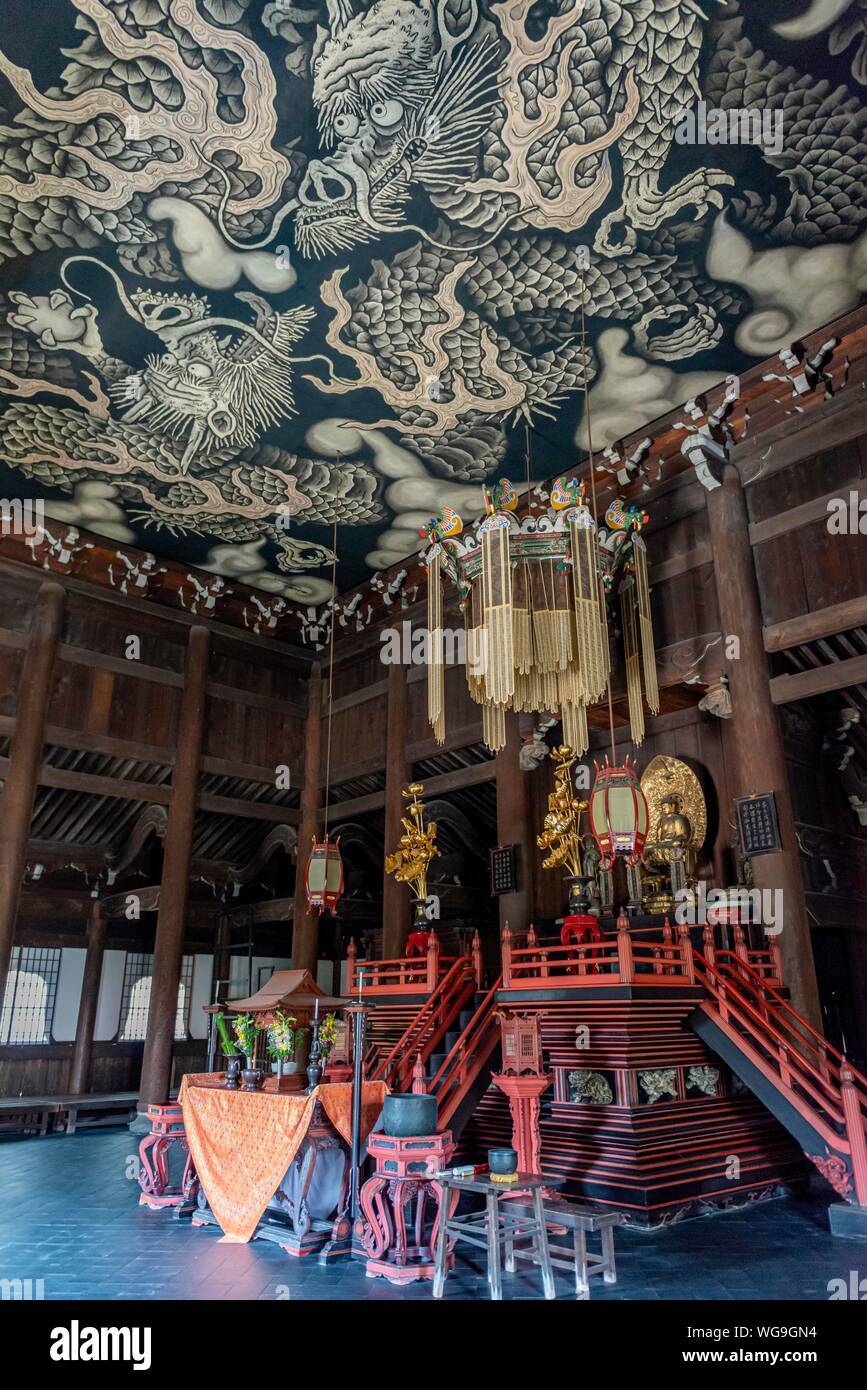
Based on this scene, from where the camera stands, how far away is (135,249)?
18.8 ft

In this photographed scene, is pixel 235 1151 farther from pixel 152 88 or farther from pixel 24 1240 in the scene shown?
pixel 152 88

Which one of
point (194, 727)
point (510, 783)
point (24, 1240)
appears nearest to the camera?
point (24, 1240)

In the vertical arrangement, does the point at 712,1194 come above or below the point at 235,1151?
below

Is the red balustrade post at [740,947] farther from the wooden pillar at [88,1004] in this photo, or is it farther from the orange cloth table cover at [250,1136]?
the wooden pillar at [88,1004]

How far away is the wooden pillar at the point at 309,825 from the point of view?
980 cm

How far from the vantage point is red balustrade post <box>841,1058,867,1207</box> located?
436 cm

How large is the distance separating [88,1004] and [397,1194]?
8.31m

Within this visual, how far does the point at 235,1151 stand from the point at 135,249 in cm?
549

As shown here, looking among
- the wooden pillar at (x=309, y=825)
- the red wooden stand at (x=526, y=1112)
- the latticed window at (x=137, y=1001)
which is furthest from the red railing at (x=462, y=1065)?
the latticed window at (x=137, y=1001)

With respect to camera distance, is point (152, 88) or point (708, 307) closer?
point (152, 88)

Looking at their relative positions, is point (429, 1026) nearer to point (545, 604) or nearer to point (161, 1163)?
point (161, 1163)

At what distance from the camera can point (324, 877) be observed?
7.54 metres

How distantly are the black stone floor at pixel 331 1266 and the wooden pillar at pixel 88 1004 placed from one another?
18.5 feet
